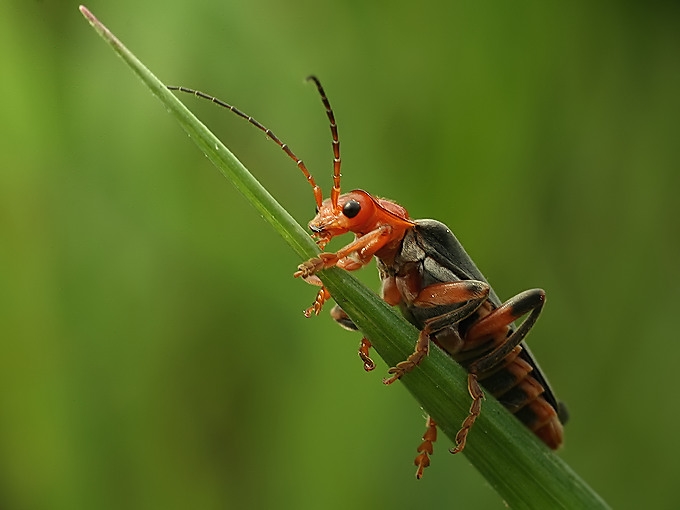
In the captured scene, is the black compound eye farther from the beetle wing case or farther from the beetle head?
the beetle wing case

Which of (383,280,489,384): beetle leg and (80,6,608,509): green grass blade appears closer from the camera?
(80,6,608,509): green grass blade

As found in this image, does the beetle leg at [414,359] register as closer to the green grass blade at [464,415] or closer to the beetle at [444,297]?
the green grass blade at [464,415]

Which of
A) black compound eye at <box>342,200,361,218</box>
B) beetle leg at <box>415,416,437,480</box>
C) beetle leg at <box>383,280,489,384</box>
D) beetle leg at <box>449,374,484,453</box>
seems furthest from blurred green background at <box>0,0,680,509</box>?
beetle leg at <box>449,374,484,453</box>

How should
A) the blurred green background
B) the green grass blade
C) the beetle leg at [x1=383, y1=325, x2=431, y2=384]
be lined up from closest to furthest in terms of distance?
the green grass blade, the beetle leg at [x1=383, y1=325, x2=431, y2=384], the blurred green background

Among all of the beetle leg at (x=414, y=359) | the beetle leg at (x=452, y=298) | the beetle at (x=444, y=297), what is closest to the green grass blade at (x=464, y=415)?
the beetle leg at (x=414, y=359)

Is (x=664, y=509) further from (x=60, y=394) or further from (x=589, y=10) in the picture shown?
(x=60, y=394)

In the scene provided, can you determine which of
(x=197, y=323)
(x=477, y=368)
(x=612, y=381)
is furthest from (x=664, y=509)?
(x=197, y=323)
